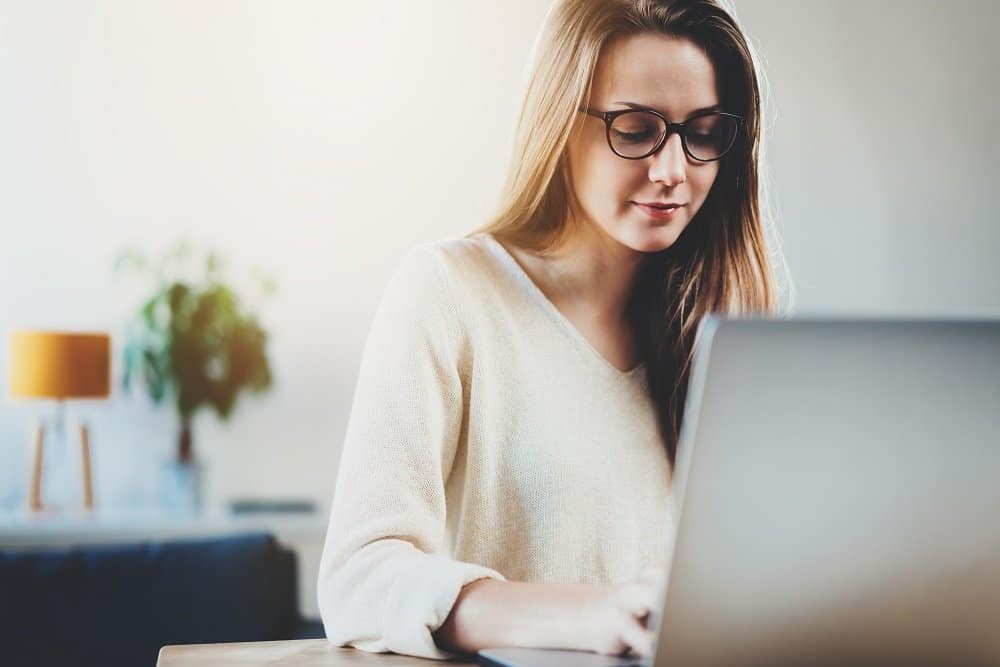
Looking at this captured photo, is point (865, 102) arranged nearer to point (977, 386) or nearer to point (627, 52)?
point (627, 52)

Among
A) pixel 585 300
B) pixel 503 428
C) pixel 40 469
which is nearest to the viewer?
pixel 503 428

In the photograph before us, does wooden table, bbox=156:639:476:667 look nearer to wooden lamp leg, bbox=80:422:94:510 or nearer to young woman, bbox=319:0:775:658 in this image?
young woman, bbox=319:0:775:658

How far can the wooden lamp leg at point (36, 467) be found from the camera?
9.76 ft

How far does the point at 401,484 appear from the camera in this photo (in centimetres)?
96

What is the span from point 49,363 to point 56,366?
2cm

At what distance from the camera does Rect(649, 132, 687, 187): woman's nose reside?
1.18 meters

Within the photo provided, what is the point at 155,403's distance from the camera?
3.05 meters

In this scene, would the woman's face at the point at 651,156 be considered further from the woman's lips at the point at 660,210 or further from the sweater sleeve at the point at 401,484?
the sweater sleeve at the point at 401,484

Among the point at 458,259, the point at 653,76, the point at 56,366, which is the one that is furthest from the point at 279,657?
the point at 56,366

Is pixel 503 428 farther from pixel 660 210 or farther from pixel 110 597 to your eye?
pixel 110 597

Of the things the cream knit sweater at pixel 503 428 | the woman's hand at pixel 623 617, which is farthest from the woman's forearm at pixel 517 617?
the cream knit sweater at pixel 503 428

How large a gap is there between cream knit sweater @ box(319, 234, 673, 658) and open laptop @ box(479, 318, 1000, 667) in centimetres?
42

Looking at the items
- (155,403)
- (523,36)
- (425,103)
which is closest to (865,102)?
(523,36)

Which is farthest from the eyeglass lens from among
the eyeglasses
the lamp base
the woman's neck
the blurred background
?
the lamp base
